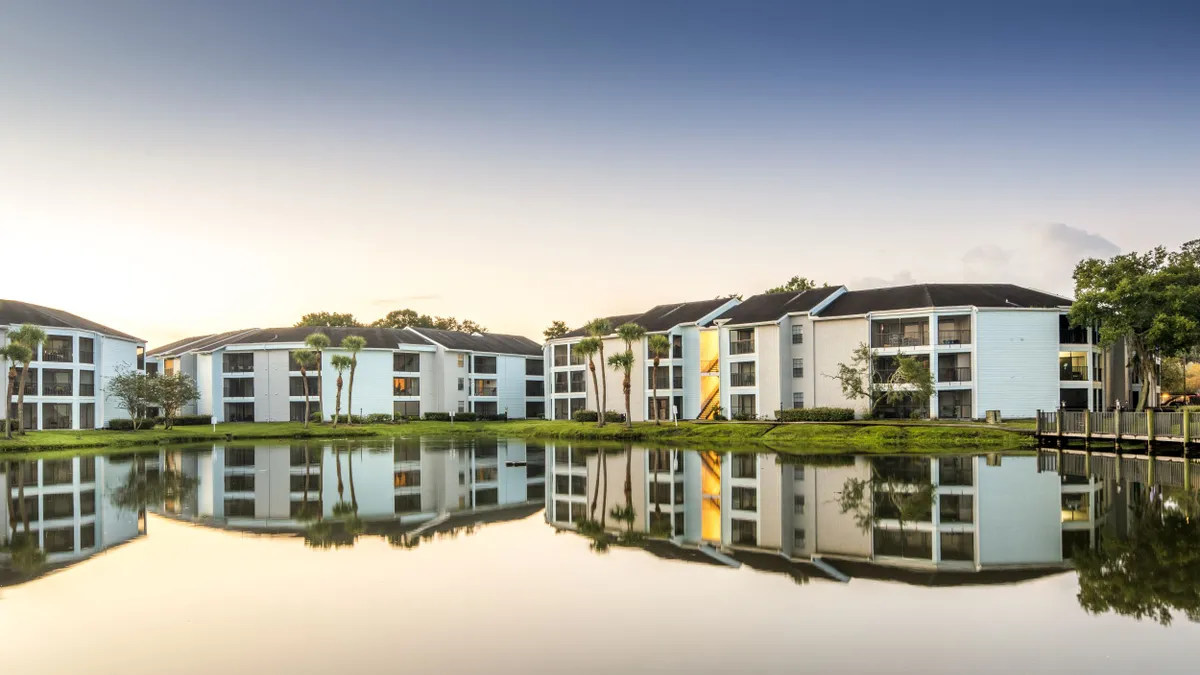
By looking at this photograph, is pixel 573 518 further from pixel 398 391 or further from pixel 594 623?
pixel 398 391

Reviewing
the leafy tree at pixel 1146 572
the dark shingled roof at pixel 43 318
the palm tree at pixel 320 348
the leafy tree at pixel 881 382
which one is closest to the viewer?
the leafy tree at pixel 1146 572

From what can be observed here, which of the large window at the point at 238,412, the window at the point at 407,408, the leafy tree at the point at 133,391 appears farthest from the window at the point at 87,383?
the window at the point at 407,408

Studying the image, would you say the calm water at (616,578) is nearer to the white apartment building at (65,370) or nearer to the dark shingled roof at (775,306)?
the dark shingled roof at (775,306)

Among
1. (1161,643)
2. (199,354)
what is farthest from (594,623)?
(199,354)

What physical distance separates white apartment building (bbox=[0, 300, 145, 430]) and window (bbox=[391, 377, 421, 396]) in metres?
26.4

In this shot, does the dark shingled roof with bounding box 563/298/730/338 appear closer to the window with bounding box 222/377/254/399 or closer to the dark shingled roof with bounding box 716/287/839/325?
the dark shingled roof with bounding box 716/287/839/325

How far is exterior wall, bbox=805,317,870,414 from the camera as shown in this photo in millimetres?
69062

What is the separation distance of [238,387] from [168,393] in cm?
1818

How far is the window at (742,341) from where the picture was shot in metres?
74.1

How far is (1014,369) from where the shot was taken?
6397 centimetres

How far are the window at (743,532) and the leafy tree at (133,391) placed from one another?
66490mm

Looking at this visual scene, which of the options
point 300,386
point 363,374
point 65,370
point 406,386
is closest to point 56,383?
point 65,370

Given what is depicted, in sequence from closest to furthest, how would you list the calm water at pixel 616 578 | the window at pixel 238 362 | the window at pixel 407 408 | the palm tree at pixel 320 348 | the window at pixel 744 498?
the calm water at pixel 616 578
the window at pixel 744 498
the palm tree at pixel 320 348
the window at pixel 238 362
the window at pixel 407 408

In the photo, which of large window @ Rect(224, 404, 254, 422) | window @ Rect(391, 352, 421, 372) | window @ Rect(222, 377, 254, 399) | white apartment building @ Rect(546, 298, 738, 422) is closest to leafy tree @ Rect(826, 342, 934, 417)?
white apartment building @ Rect(546, 298, 738, 422)
